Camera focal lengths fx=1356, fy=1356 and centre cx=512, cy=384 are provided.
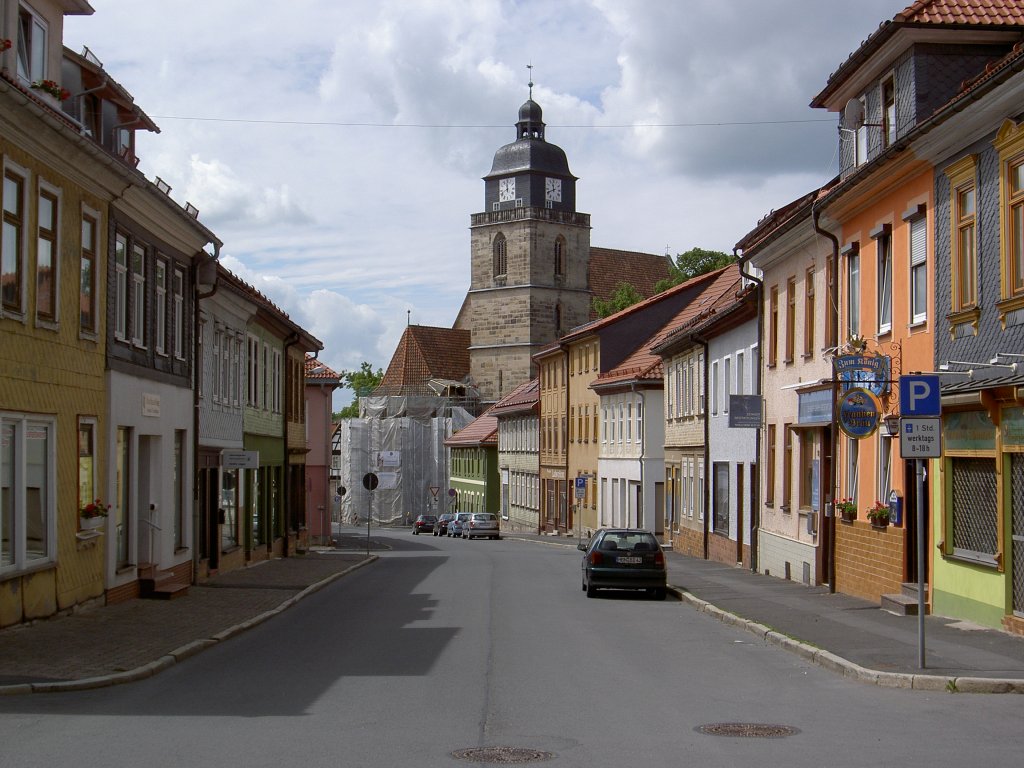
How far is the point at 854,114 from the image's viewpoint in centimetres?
2239

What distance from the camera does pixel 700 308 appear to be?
5278cm

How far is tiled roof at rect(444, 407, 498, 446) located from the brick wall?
62.5 metres

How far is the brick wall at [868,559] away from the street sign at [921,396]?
23.0ft

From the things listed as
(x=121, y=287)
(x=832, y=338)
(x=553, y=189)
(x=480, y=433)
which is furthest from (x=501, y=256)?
(x=121, y=287)

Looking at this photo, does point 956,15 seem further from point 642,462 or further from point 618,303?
point 618,303

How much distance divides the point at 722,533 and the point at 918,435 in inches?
921

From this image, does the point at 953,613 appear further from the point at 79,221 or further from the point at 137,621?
the point at 79,221

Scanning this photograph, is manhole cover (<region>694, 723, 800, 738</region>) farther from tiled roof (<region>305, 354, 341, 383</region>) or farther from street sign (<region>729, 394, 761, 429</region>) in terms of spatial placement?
tiled roof (<region>305, 354, 341, 383</region>)

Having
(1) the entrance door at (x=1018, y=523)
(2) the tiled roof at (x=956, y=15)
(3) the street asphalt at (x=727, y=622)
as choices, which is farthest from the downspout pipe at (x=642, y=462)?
(1) the entrance door at (x=1018, y=523)

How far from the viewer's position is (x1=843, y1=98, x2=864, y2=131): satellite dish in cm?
2233

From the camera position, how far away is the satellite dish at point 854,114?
2233cm

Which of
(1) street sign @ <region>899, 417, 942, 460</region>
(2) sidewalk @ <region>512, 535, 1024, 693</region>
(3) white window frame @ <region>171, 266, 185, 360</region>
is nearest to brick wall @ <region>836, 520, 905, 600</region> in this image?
(2) sidewalk @ <region>512, 535, 1024, 693</region>

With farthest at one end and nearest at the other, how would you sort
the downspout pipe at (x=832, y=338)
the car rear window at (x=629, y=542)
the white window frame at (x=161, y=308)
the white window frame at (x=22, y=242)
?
the car rear window at (x=629, y=542) → the white window frame at (x=161, y=308) → the downspout pipe at (x=832, y=338) → the white window frame at (x=22, y=242)

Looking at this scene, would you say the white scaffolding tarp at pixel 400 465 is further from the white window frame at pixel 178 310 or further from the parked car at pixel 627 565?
the parked car at pixel 627 565
